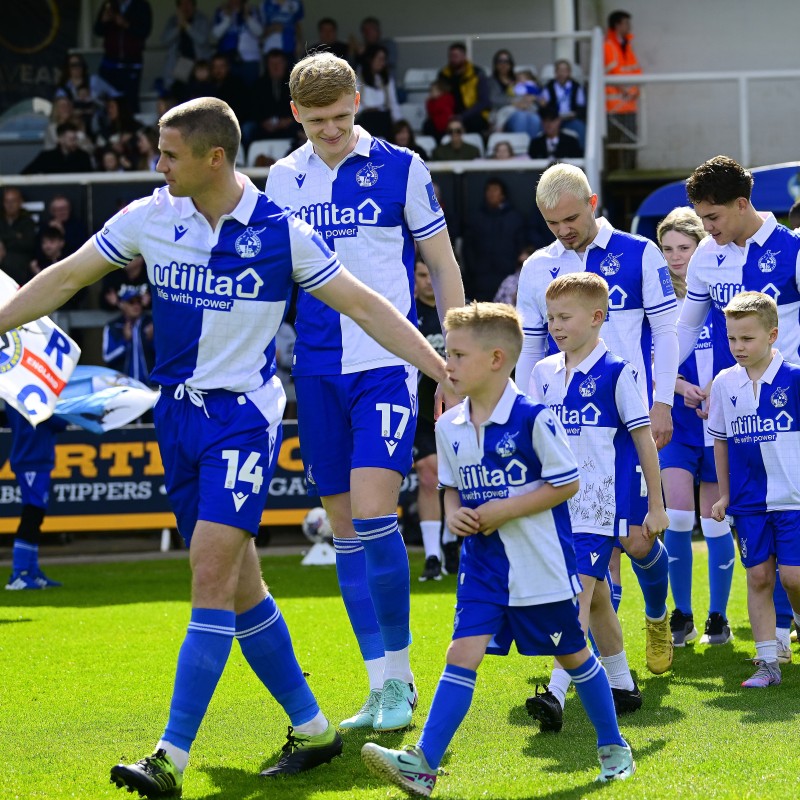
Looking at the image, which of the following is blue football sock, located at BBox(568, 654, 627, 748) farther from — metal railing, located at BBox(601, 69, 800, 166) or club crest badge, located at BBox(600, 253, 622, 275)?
metal railing, located at BBox(601, 69, 800, 166)

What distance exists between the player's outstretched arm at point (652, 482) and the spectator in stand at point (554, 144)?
11.6 meters

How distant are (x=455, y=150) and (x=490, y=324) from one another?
12.7 meters

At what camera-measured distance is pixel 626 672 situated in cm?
557

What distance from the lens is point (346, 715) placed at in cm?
553

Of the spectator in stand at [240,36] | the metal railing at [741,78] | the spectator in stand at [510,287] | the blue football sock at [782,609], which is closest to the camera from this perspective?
the blue football sock at [782,609]

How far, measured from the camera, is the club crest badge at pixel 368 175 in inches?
214

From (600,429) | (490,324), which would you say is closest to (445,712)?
(490,324)

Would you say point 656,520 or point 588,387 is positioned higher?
point 588,387

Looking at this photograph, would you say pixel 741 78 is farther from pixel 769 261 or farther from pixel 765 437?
pixel 765 437

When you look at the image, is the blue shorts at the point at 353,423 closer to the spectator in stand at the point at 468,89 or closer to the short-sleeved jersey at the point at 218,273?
the short-sleeved jersey at the point at 218,273

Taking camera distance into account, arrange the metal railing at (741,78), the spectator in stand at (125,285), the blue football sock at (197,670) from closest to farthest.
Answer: the blue football sock at (197,670)
the spectator in stand at (125,285)
the metal railing at (741,78)

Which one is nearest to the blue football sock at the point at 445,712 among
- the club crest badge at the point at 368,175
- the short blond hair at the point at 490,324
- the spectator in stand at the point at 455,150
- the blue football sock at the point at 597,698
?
the blue football sock at the point at 597,698

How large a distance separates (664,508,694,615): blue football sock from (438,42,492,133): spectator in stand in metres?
11.2

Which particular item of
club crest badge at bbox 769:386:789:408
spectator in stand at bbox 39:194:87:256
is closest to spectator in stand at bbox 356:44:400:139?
spectator in stand at bbox 39:194:87:256
